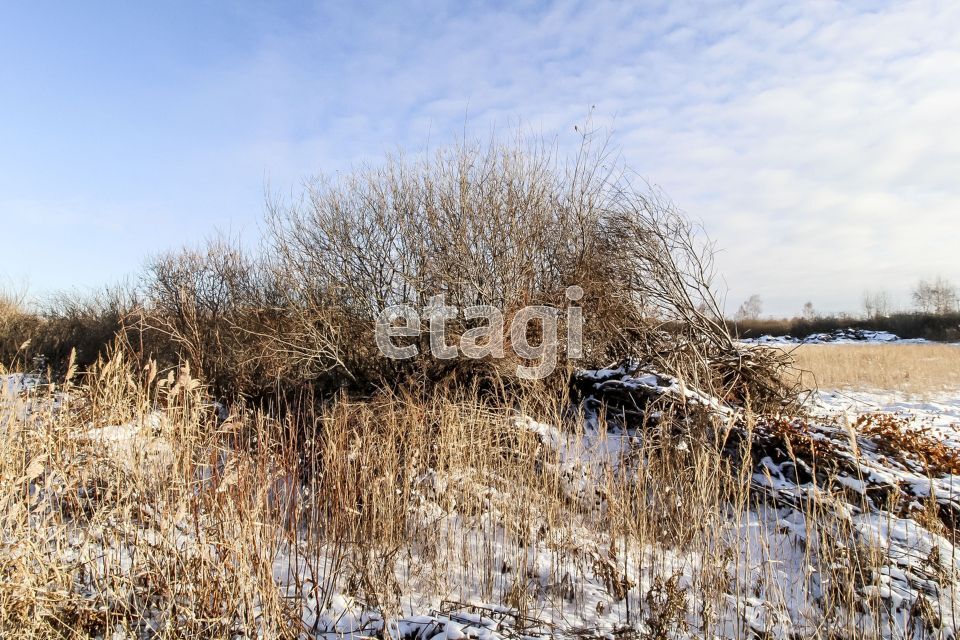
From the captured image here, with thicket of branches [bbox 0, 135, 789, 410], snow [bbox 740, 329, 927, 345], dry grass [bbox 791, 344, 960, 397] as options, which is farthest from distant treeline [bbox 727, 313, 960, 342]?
thicket of branches [bbox 0, 135, 789, 410]

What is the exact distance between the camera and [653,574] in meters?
3.79

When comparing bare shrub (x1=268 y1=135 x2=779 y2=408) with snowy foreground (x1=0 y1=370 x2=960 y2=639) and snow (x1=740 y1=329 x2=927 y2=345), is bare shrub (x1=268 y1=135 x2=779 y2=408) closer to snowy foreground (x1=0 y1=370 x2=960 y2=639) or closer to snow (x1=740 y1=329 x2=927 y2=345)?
snowy foreground (x1=0 y1=370 x2=960 y2=639)

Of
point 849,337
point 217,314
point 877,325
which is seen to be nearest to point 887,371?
point 217,314

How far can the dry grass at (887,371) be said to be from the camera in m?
12.9

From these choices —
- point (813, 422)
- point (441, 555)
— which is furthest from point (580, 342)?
point (441, 555)

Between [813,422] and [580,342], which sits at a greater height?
[580,342]

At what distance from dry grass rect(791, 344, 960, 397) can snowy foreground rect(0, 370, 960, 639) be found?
691 cm

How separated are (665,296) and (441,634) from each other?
7.09 metres

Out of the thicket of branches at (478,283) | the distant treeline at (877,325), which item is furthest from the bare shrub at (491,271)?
the distant treeline at (877,325)

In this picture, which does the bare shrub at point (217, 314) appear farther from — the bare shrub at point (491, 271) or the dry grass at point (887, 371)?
the dry grass at point (887, 371)

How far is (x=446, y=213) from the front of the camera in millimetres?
9352

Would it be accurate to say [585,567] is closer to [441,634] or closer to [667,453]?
[667,453]

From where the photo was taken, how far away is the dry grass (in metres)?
12.9

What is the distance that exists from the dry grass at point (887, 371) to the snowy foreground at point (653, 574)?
6912 millimetres
